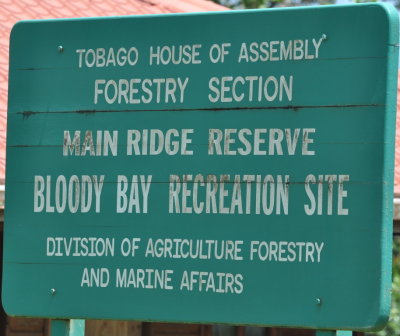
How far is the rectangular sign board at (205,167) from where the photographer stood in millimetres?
4906

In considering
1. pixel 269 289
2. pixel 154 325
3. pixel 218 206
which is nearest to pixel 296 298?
pixel 269 289

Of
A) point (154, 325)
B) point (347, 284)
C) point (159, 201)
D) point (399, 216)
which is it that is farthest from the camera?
point (154, 325)

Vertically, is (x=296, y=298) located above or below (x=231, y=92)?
below

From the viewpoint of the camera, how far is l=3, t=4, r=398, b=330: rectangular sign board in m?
4.91

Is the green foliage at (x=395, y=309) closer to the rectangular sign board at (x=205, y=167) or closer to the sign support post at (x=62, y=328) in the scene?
the sign support post at (x=62, y=328)

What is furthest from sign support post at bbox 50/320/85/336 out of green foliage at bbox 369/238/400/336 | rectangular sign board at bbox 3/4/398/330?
green foliage at bbox 369/238/400/336

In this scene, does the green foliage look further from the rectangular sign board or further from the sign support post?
the rectangular sign board

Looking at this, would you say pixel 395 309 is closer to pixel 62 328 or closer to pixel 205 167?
pixel 62 328

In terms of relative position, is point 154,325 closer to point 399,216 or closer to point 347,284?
point 399,216

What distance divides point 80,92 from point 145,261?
826 millimetres

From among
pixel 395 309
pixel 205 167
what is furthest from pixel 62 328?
pixel 395 309

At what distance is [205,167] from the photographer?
203 inches

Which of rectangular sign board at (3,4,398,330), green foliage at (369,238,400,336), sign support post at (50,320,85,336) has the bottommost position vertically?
sign support post at (50,320,85,336)

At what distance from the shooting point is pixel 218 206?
5.12 metres
